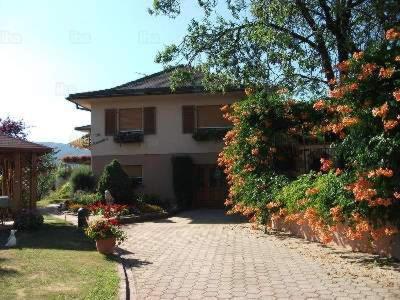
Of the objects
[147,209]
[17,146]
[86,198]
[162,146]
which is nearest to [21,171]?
[17,146]

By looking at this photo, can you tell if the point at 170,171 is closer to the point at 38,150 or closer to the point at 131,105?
the point at 131,105

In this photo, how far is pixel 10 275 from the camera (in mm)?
8328

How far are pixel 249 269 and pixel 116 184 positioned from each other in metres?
11.8

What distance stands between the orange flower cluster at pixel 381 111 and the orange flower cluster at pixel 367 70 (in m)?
0.84

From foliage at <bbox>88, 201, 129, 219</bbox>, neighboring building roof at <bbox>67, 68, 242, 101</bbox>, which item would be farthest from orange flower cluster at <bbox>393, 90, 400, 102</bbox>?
neighboring building roof at <bbox>67, 68, 242, 101</bbox>

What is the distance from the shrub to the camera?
1443 cm

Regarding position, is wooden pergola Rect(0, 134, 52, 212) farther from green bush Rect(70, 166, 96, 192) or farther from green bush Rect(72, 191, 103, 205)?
green bush Rect(70, 166, 96, 192)

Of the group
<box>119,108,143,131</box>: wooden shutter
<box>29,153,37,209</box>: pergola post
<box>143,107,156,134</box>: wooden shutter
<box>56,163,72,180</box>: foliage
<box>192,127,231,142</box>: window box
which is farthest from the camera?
<box>56,163,72,180</box>: foliage

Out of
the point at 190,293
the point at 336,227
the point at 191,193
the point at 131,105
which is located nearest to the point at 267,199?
the point at 336,227

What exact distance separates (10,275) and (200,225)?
8896 millimetres

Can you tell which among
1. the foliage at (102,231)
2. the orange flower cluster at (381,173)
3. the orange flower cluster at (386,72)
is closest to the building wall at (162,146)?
the foliage at (102,231)

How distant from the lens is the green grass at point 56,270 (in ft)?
24.1

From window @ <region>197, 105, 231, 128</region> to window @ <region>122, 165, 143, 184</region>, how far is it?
3.44 m

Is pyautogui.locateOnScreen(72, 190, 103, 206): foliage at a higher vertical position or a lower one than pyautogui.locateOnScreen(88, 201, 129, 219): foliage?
higher
